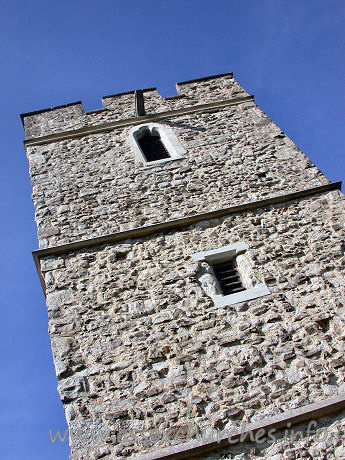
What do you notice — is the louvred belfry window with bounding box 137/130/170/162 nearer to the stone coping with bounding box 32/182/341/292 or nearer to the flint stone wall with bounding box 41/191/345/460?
the stone coping with bounding box 32/182/341/292

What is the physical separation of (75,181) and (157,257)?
2401 mm

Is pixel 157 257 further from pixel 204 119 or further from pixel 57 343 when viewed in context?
pixel 204 119

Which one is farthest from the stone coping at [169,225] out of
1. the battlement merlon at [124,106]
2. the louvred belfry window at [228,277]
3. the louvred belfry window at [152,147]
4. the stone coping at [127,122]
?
the battlement merlon at [124,106]

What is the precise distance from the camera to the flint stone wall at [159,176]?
7.46 metres

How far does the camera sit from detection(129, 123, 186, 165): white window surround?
28.4ft

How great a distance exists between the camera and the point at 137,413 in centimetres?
496

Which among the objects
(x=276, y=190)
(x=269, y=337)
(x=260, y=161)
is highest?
(x=260, y=161)

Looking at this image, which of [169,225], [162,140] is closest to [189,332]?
[169,225]

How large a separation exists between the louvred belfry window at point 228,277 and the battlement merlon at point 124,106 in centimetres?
443

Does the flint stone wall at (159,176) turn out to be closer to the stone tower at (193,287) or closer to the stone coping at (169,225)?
→ the stone tower at (193,287)

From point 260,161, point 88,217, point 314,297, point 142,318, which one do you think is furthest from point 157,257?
point 260,161

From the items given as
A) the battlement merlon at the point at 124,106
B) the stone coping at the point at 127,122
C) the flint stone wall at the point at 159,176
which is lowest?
the flint stone wall at the point at 159,176

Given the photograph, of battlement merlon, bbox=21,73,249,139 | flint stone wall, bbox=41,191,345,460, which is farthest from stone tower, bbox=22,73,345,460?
battlement merlon, bbox=21,73,249,139

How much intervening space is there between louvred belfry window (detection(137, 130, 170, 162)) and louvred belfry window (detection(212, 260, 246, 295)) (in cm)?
289
